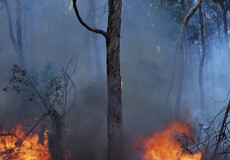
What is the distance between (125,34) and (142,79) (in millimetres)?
8186

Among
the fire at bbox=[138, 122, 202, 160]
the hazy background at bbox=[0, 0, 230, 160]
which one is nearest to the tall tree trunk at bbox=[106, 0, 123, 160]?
the fire at bbox=[138, 122, 202, 160]

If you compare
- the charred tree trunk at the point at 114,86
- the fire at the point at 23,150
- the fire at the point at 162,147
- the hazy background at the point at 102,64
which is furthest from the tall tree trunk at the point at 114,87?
the hazy background at the point at 102,64

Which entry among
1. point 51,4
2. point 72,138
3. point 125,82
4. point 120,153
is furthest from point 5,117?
point 51,4

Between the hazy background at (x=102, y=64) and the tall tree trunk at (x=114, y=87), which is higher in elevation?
the hazy background at (x=102, y=64)

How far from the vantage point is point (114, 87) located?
6145 mm

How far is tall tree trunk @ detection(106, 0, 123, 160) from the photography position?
20.1 ft

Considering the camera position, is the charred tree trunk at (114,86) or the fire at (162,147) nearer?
the charred tree trunk at (114,86)

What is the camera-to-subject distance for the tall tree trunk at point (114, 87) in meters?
6.13

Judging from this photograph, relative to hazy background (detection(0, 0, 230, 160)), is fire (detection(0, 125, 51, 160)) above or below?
below

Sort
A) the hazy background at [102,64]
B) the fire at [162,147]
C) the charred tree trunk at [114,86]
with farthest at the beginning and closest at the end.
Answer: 1. the hazy background at [102,64]
2. the fire at [162,147]
3. the charred tree trunk at [114,86]

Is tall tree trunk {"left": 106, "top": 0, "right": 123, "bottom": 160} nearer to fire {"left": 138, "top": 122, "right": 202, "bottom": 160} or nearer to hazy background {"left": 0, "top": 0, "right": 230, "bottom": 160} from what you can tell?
fire {"left": 138, "top": 122, "right": 202, "bottom": 160}

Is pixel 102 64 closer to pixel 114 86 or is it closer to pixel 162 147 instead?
pixel 162 147

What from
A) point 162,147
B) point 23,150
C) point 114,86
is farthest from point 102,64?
point 114,86

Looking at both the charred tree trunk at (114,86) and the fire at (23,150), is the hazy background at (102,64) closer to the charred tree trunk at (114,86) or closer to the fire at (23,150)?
the fire at (23,150)
